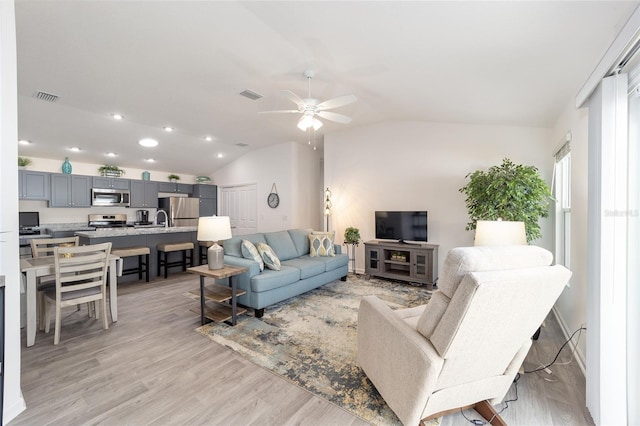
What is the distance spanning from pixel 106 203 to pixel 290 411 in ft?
21.9

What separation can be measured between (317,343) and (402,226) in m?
2.86

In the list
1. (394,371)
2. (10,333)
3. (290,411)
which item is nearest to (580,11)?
(394,371)

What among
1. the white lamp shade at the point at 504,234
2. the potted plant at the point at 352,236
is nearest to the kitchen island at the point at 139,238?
the potted plant at the point at 352,236

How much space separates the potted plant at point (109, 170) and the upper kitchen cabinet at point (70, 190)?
38 cm

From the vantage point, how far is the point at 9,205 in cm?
174

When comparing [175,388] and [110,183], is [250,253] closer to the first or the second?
[175,388]

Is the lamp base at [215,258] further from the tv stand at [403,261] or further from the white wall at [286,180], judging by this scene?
the white wall at [286,180]

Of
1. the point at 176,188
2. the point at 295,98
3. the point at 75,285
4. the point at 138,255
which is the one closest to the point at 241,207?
the point at 176,188

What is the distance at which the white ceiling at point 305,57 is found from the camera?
6.37 feet

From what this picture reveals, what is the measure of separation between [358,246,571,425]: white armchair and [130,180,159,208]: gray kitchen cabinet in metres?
7.16

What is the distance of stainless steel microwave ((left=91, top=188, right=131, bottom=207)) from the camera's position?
238 inches

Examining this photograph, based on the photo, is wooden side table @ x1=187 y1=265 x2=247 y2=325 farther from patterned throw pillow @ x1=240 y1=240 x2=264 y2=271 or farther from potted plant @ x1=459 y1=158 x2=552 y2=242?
potted plant @ x1=459 y1=158 x2=552 y2=242

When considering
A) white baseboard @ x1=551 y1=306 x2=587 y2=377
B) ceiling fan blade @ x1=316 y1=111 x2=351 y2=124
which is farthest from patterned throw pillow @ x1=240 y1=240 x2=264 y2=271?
white baseboard @ x1=551 y1=306 x2=587 y2=377

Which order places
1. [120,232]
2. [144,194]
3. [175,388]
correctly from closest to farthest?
1. [175,388]
2. [120,232]
3. [144,194]
